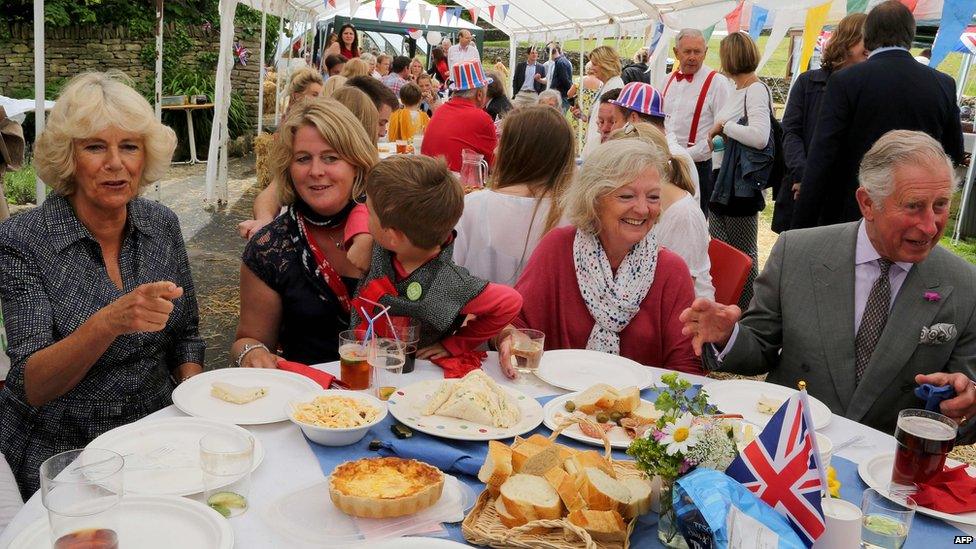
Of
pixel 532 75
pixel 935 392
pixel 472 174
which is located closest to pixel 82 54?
pixel 532 75

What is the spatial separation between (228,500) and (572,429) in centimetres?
91

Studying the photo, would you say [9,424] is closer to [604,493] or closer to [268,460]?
[268,460]

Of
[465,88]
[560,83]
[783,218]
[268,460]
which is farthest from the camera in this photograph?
[560,83]

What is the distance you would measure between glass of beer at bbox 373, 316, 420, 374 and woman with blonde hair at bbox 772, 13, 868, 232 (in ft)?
14.2

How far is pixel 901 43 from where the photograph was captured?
4730 mm

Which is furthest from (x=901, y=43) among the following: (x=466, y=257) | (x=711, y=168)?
(x=466, y=257)

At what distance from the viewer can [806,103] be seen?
5.93 metres

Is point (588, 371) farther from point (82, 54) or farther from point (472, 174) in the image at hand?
point (82, 54)

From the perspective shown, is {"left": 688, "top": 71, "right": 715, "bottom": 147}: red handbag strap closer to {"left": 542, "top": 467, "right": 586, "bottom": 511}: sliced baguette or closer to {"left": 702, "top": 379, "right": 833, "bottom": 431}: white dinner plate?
{"left": 702, "top": 379, "right": 833, "bottom": 431}: white dinner plate

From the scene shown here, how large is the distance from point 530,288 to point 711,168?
4770 mm

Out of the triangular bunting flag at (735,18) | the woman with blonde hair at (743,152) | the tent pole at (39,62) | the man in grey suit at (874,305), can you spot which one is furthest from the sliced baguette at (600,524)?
the triangular bunting flag at (735,18)

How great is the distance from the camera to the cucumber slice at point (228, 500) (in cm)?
159

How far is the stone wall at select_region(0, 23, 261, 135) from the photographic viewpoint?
13688 mm

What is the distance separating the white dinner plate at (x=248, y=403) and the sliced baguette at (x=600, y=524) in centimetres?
89
